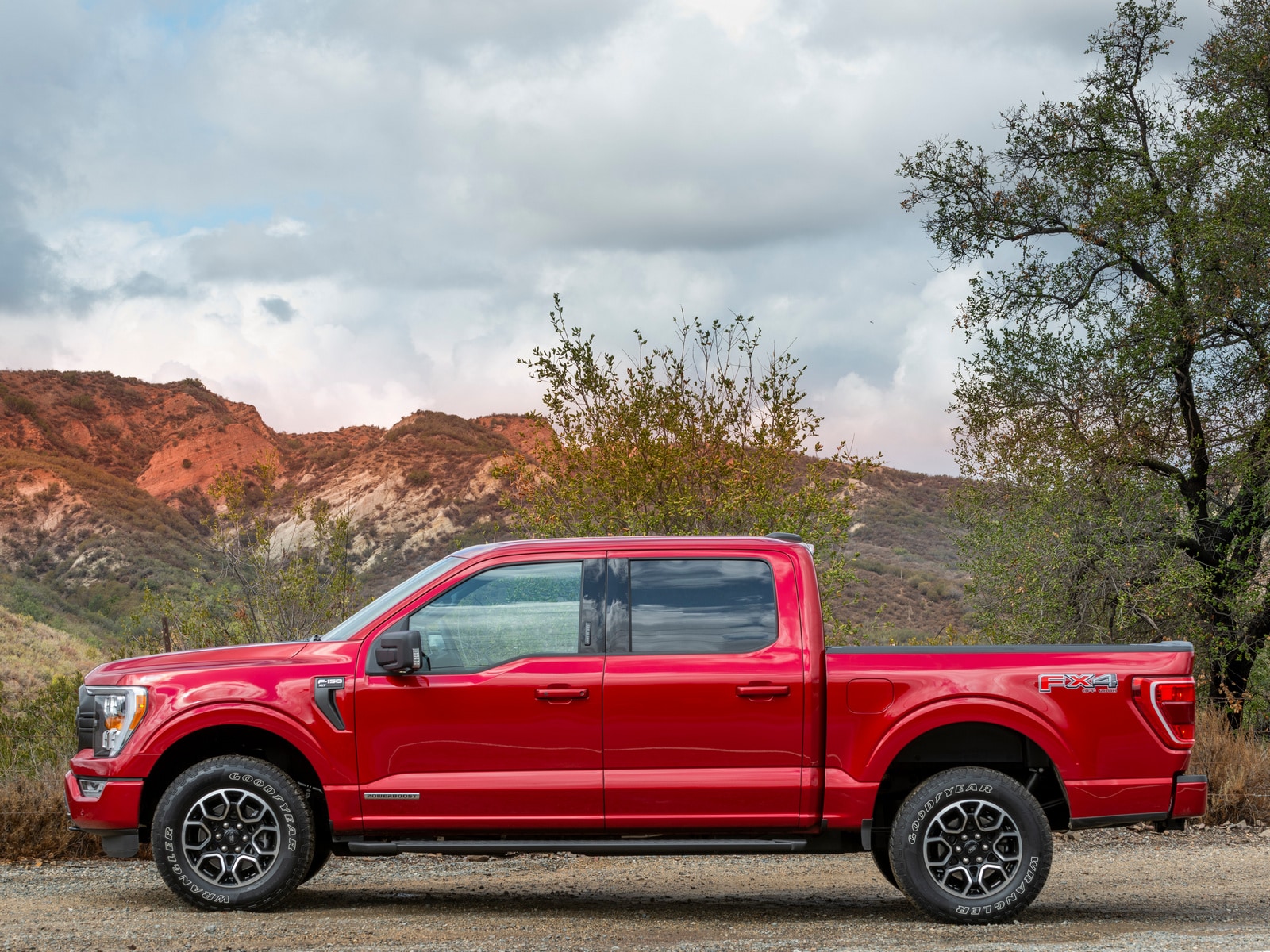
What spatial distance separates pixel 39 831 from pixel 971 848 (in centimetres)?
671

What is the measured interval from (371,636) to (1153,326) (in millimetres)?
11872

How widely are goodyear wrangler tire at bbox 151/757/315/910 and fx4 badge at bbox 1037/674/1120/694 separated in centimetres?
391

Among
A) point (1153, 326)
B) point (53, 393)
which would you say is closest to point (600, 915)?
point (1153, 326)

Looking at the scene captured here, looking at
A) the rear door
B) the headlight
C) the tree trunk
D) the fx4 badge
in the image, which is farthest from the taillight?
the tree trunk

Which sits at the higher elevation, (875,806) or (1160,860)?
(875,806)

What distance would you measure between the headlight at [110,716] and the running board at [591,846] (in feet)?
4.44

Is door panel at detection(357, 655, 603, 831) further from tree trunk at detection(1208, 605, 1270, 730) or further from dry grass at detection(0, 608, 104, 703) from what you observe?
dry grass at detection(0, 608, 104, 703)

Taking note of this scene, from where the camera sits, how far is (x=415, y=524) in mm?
63656

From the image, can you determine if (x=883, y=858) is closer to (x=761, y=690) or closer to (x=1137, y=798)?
(x=1137, y=798)

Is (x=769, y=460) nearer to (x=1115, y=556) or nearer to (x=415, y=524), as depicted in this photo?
(x=1115, y=556)

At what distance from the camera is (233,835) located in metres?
6.73

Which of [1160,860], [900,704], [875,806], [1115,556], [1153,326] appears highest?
[1153,326]

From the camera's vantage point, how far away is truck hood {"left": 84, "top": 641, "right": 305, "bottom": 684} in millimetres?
6820

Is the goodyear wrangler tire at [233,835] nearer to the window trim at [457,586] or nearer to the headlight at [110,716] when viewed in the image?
the headlight at [110,716]
